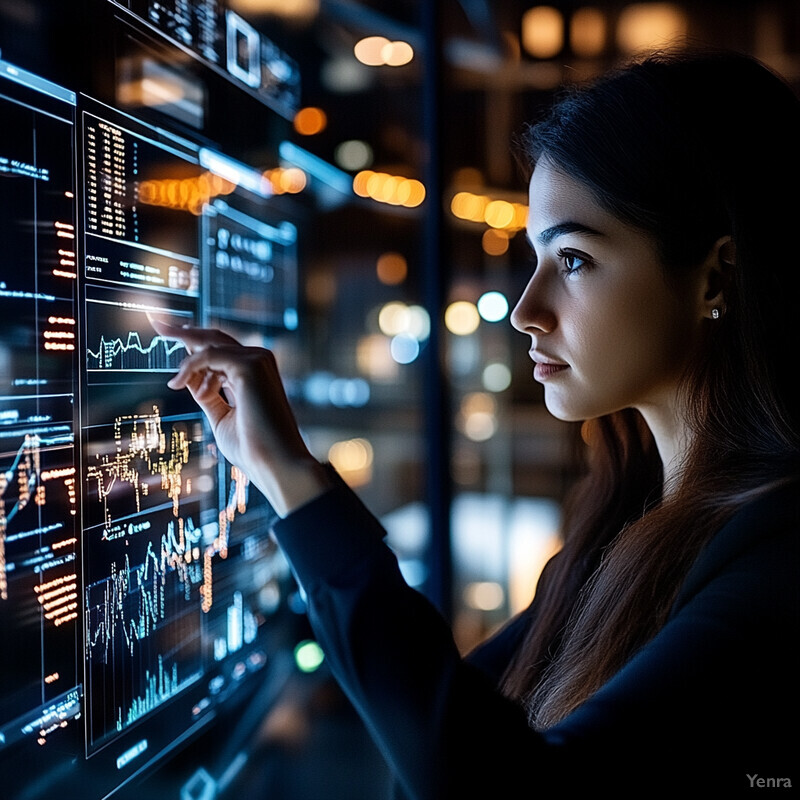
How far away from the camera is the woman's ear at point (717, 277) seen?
0.92m

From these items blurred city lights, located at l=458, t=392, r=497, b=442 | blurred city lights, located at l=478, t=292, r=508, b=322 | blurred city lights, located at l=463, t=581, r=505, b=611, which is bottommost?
blurred city lights, located at l=463, t=581, r=505, b=611

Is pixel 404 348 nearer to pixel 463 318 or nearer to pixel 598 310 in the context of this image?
pixel 463 318

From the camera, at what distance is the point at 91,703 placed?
30.9 inches

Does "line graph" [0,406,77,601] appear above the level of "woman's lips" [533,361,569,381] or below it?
below

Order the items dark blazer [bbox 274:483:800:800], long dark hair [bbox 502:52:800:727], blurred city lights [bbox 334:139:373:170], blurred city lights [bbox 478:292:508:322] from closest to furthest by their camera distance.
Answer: dark blazer [bbox 274:483:800:800]
long dark hair [bbox 502:52:800:727]
blurred city lights [bbox 334:139:373:170]
blurred city lights [bbox 478:292:508:322]

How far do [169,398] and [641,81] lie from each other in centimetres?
70

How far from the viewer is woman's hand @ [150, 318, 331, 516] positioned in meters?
0.75

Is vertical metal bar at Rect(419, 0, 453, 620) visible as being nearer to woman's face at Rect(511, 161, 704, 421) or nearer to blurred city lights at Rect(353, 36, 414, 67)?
blurred city lights at Rect(353, 36, 414, 67)

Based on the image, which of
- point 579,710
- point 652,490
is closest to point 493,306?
point 652,490

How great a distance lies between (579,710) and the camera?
2.26ft

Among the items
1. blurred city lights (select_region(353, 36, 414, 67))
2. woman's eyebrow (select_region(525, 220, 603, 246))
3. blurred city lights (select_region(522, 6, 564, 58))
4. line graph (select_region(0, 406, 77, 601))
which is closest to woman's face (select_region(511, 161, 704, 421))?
woman's eyebrow (select_region(525, 220, 603, 246))

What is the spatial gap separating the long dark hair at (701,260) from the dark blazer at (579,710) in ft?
0.54

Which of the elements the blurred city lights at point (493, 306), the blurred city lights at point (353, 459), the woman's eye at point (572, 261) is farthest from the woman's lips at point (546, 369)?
the blurred city lights at point (493, 306)

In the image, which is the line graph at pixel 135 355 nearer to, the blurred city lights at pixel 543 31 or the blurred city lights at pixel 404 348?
the blurred city lights at pixel 404 348
